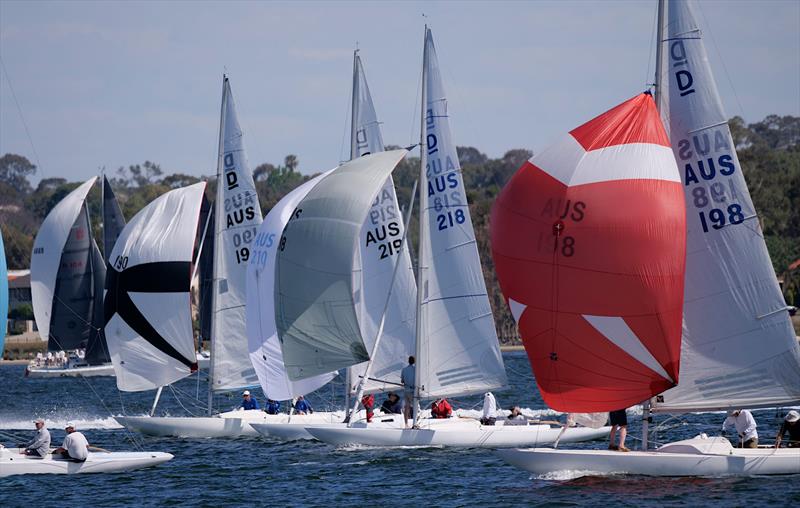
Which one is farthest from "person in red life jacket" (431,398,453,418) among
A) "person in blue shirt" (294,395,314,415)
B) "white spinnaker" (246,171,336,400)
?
"person in blue shirt" (294,395,314,415)

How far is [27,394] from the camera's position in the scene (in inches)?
1918

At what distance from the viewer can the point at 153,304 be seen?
30156mm

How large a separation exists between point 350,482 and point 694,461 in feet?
19.1

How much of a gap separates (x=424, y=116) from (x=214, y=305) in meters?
7.47

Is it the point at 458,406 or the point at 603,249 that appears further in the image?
the point at 458,406

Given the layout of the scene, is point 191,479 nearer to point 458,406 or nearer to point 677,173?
point 677,173

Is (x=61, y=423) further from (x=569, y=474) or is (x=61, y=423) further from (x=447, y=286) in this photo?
(x=569, y=474)

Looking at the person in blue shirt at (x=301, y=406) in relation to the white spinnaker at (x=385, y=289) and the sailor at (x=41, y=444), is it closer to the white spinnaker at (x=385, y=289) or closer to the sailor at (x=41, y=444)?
the white spinnaker at (x=385, y=289)

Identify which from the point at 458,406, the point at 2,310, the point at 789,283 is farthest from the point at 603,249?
the point at 789,283

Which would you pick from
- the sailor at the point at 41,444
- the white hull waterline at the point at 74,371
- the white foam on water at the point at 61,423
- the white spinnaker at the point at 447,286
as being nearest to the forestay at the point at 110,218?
the white hull waterline at the point at 74,371

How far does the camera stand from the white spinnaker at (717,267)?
20.3 meters

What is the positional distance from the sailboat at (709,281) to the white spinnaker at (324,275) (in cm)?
626

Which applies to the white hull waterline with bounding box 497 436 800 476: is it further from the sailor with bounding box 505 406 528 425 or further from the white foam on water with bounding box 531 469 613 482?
the sailor with bounding box 505 406 528 425

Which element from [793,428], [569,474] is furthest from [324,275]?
[793,428]
